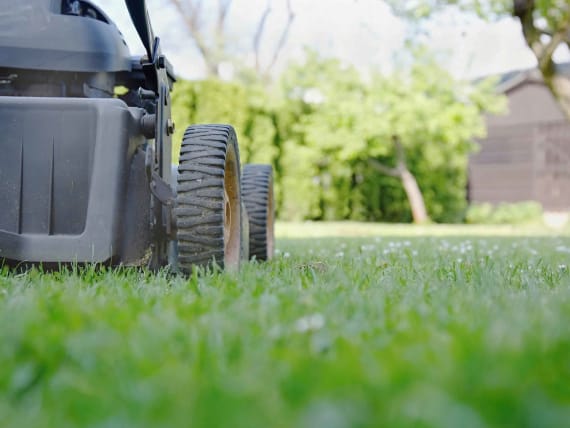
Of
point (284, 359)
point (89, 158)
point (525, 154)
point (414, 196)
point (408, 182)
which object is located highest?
point (525, 154)

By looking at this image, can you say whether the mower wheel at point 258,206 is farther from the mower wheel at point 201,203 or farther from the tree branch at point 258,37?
the tree branch at point 258,37

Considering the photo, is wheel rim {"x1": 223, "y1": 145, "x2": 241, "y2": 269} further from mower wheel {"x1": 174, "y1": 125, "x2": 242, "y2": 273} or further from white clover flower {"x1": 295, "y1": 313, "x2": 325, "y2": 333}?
Answer: white clover flower {"x1": 295, "y1": 313, "x2": 325, "y2": 333}

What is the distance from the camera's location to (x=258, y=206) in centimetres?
370

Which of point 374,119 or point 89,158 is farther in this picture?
point 374,119

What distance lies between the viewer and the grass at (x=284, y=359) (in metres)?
0.77

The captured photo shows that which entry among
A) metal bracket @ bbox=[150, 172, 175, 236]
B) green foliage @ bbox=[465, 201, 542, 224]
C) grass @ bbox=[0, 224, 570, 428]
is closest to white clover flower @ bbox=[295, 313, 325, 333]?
grass @ bbox=[0, 224, 570, 428]

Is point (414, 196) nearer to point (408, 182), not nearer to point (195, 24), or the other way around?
point (408, 182)

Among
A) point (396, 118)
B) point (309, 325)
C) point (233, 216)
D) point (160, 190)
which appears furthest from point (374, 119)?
point (309, 325)

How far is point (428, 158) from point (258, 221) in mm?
14361

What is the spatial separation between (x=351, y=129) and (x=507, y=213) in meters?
5.71

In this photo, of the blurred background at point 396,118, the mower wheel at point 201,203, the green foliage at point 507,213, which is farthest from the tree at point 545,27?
the mower wheel at point 201,203

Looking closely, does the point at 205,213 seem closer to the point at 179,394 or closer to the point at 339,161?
the point at 179,394

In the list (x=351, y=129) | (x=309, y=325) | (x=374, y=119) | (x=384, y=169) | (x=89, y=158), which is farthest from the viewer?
(x=384, y=169)

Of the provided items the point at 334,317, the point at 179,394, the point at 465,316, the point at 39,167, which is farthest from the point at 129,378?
the point at 39,167
